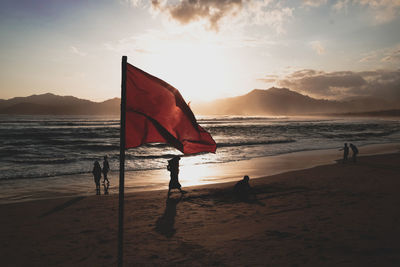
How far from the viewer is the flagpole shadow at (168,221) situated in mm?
7335

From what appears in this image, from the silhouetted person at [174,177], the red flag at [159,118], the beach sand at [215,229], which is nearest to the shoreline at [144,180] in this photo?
the beach sand at [215,229]

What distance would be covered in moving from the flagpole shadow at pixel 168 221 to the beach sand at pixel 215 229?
0.03 metres

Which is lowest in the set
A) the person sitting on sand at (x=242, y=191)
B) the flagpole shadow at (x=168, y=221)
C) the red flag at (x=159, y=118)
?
the flagpole shadow at (x=168, y=221)

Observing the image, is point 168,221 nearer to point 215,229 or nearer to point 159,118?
point 215,229

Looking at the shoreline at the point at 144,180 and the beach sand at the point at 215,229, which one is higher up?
the beach sand at the point at 215,229

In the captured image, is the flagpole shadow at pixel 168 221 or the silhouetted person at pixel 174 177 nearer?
the flagpole shadow at pixel 168 221

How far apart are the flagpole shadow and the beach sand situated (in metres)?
0.03

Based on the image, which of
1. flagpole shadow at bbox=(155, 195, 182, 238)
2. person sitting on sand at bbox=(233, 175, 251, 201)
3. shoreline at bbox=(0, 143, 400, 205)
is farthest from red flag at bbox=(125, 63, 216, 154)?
shoreline at bbox=(0, 143, 400, 205)

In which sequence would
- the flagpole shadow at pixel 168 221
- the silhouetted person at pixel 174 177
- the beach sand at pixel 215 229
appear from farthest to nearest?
1. the silhouetted person at pixel 174 177
2. the flagpole shadow at pixel 168 221
3. the beach sand at pixel 215 229

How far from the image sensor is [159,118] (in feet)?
14.0

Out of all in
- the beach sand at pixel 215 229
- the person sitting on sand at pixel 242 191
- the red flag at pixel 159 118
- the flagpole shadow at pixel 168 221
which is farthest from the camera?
the person sitting on sand at pixel 242 191

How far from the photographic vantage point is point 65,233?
736 centimetres

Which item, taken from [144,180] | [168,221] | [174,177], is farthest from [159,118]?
[144,180]

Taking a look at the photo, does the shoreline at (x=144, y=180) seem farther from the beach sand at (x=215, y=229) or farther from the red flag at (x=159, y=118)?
the red flag at (x=159, y=118)
